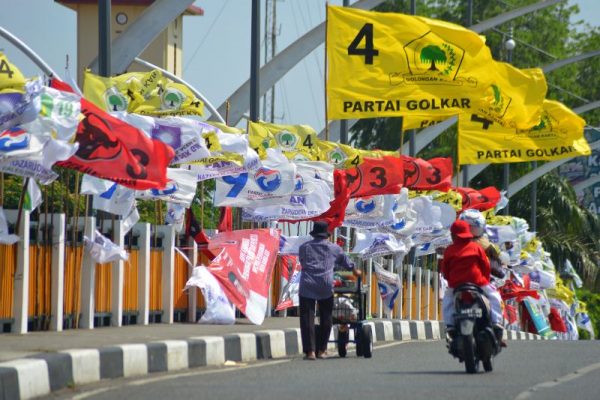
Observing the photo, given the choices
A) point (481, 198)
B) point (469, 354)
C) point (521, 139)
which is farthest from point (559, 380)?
point (481, 198)

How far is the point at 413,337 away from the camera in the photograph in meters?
27.2

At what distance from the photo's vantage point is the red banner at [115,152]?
16.8 m

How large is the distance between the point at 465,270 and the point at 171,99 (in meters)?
6.61

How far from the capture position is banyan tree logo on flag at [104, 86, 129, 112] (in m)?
19.8

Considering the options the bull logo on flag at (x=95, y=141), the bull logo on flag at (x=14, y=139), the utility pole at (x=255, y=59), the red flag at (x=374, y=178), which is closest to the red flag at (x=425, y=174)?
the red flag at (x=374, y=178)

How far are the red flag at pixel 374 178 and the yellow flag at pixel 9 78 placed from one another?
44.8 ft

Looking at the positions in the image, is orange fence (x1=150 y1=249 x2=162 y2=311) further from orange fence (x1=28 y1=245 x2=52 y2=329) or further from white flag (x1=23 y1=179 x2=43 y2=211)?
white flag (x1=23 y1=179 x2=43 y2=211)

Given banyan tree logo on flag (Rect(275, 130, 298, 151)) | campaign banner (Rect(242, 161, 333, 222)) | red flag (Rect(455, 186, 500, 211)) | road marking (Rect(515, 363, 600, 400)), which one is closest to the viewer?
road marking (Rect(515, 363, 600, 400))

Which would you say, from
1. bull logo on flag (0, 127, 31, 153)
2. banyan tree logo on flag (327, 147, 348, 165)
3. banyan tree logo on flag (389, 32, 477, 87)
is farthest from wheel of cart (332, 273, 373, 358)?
banyan tree logo on flag (327, 147, 348, 165)

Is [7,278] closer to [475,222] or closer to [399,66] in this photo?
[475,222]

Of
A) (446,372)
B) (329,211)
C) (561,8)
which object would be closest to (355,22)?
(329,211)

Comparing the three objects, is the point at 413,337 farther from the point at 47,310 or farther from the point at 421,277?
the point at 421,277

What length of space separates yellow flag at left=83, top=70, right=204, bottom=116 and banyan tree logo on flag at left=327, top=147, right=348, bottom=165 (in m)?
7.13

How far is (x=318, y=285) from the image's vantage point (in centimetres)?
1778
